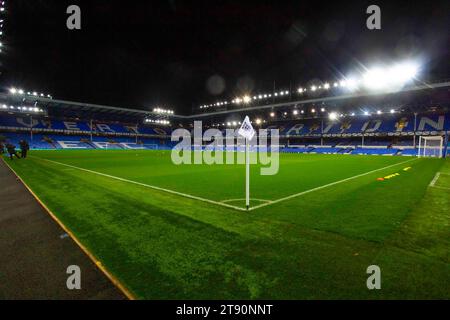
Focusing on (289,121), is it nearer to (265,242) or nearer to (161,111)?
(161,111)

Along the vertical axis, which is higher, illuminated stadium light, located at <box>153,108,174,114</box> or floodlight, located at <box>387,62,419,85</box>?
floodlight, located at <box>387,62,419,85</box>

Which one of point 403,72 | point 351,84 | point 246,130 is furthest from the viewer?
point 351,84

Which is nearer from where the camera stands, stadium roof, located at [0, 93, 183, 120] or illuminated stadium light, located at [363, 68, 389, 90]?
illuminated stadium light, located at [363, 68, 389, 90]

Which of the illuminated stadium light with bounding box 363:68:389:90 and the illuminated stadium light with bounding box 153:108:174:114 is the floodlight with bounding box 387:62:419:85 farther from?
the illuminated stadium light with bounding box 153:108:174:114

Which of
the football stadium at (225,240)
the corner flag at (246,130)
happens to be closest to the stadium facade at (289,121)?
the football stadium at (225,240)

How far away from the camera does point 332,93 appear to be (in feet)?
155

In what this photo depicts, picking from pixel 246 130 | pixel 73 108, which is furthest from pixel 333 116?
pixel 73 108

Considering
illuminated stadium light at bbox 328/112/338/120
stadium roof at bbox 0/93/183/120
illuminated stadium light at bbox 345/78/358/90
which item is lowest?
illuminated stadium light at bbox 328/112/338/120

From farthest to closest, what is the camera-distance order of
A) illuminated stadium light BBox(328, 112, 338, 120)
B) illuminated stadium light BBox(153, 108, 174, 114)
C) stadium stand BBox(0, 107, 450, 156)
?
illuminated stadium light BBox(153, 108, 174, 114), illuminated stadium light BBox(328, 112, 338, 120), stadium stand BBox(0, 107, 450, 156)

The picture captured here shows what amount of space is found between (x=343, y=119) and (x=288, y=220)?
6310 centimetres

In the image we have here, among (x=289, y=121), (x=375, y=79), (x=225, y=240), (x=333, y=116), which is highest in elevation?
(x=375, y=79)

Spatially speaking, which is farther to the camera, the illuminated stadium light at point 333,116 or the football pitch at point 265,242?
the illuminated stadium light at point 333,116

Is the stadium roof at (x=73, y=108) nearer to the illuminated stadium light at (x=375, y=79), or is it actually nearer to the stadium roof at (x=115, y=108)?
the stadium roof at (x=115, y=108)

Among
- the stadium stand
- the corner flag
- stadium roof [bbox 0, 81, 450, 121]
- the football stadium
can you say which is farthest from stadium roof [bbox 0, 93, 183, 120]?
the corner flag
